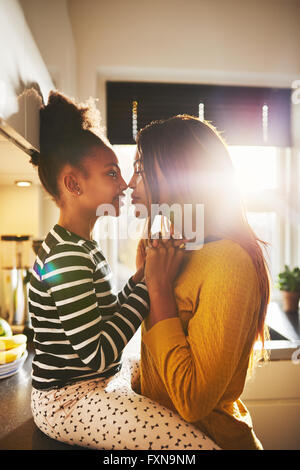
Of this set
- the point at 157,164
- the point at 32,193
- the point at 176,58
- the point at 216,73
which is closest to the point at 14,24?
the point at 157,164

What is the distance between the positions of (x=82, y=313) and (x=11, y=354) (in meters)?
0.54

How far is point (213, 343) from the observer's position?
1.87ft

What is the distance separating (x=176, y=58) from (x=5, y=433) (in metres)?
1.85

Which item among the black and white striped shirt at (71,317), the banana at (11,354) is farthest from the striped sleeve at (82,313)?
the banana at (11,354)

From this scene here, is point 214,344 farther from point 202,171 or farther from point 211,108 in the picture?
point 211,108

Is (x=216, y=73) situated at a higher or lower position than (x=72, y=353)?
higher

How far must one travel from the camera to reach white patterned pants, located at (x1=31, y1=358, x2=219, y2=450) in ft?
2.02

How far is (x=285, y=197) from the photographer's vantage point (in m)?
2.03

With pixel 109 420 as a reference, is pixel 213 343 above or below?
above

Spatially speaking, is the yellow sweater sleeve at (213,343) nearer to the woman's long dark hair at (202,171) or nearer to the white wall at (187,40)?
the woman's long dark hair at (202,171)

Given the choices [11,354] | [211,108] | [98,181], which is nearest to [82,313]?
[98,181]
